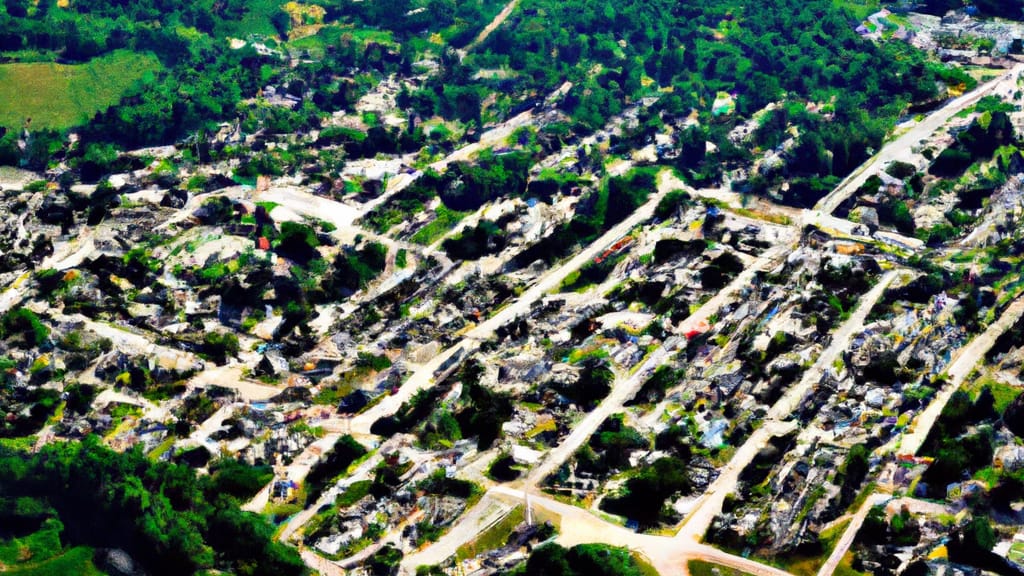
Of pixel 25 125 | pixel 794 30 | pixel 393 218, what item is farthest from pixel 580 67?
pixel 25 125

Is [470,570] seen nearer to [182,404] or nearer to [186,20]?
[182,404]

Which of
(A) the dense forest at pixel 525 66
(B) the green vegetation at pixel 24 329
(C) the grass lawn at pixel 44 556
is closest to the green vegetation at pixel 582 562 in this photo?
(C) the grass lawn at pixel 44 556

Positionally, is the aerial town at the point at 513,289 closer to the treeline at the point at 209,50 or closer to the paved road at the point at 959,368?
the paved road at the point at 959,368

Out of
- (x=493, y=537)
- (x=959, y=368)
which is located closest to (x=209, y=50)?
(x=493, y=537)

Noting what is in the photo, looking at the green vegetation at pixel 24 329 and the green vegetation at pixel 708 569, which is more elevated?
the green vegetation at pixel 708 569

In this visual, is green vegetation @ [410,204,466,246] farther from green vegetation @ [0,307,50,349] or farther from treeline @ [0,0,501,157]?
green vegetation @ [0,307,50,349]

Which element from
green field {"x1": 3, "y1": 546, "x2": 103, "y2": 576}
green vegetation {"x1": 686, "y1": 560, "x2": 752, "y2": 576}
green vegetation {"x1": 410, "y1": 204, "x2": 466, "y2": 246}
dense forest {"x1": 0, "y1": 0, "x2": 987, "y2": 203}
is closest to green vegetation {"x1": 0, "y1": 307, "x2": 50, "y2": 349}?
green field {"x1": 3, "y1": 546, "x2": 103, "y2": 576}
